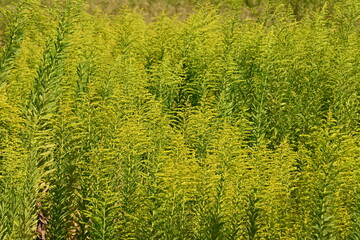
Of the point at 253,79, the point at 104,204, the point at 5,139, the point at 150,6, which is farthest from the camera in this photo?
the point at 150,6

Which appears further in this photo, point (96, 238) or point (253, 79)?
point (253, 79)

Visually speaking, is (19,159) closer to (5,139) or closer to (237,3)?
(5,139)

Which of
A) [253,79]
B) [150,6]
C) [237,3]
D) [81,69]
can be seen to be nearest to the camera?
[81,69]

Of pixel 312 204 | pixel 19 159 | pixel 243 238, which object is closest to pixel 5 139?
pixel 19 159

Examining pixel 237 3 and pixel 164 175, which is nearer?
pixel 164 175

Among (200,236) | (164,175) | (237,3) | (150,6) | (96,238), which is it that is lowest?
(150,6)

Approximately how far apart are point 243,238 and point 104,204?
1698mm

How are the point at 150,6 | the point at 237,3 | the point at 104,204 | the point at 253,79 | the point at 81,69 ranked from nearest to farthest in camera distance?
the point at 104,204 < the point at 81,69 < the point at 253,79 < the point at 237,3 < the point at 150,6

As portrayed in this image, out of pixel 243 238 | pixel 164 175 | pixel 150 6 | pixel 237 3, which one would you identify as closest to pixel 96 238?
pixel 164 175

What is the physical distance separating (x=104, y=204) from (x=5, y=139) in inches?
72.9

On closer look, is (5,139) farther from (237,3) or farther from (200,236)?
(237,3)

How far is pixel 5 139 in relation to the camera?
21.0 ft

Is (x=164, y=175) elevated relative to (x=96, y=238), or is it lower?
elevated

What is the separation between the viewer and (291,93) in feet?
31.9
